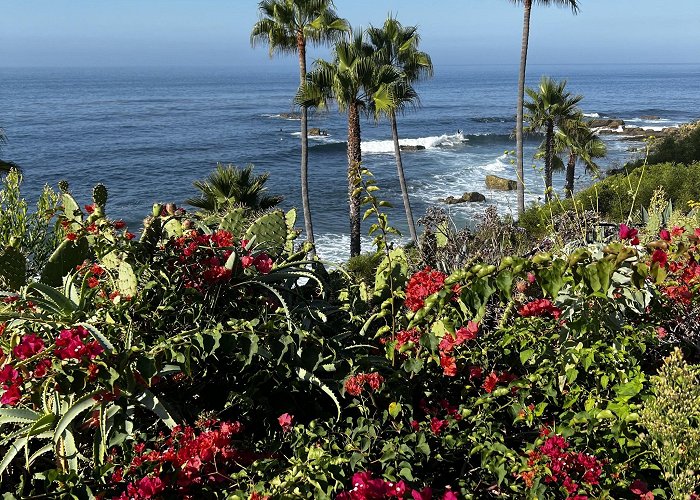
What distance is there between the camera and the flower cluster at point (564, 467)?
2072 millimetres

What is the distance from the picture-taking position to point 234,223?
4512 mm

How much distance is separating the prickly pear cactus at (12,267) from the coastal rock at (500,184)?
1169 inches

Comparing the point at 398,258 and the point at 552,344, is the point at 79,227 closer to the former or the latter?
the point at 398,258

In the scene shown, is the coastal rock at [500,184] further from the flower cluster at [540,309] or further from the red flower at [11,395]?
the red flower at [11,395]

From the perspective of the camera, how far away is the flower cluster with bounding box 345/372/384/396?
2.33 metres

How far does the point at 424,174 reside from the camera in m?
37.3

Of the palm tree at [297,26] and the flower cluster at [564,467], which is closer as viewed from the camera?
the flower cluster at [564,467]

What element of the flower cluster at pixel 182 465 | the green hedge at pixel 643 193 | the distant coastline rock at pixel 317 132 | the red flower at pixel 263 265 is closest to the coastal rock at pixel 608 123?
the distant coastline rock at pixel 317 132

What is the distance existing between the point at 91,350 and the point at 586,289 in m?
1.94

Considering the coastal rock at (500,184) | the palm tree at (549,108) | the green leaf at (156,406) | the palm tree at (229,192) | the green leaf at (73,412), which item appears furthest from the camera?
the coastal rock at (500,184)

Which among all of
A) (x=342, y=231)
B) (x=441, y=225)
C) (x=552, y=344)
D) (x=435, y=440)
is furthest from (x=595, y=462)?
(x=342, y=231)

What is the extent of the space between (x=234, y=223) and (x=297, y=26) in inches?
536

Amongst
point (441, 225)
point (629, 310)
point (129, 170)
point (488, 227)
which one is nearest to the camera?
point (629, 310)

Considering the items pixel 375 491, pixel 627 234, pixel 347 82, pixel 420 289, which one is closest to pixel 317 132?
pixel 347 82
